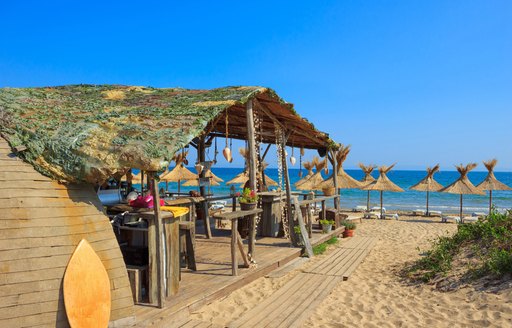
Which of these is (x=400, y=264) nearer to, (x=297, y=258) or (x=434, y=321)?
(x=297, y=258)

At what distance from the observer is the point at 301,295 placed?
6.24 meters

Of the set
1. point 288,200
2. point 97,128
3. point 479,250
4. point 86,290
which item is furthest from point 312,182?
point 86,290

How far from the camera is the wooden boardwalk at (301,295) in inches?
201

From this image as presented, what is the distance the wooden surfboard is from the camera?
397 centimetres

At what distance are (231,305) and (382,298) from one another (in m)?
2.46

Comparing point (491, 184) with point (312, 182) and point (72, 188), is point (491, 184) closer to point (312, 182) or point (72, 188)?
point (312, 182)

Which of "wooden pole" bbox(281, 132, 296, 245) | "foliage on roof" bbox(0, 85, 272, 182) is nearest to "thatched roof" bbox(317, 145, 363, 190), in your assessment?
"wooden pole" bbox(281, 132, 296, 245)

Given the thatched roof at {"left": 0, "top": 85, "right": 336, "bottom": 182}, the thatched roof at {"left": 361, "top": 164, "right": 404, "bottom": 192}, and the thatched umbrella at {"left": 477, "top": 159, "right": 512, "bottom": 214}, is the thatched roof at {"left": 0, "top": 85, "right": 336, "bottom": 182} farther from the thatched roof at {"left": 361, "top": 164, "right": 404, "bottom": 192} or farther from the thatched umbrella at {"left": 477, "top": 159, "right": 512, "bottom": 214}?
the thatched umbrella at {"left": 477, "top": 159, "right": 512, "bottom": 214}

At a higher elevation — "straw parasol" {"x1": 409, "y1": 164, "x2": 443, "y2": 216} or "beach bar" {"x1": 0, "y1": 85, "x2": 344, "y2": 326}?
"beach bar" {"x1": 0, "y1": 85, "x2": 344, "y2": 326}

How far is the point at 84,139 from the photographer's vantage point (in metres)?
4.52

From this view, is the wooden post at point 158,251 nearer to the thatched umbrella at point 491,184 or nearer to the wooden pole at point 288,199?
the wooden pole at point 288,199

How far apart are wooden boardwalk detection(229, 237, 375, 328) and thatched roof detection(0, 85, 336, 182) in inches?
93.0

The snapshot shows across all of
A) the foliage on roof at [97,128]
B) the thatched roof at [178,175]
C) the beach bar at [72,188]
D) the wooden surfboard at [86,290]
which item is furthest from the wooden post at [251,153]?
the thatched roof at [178,175]

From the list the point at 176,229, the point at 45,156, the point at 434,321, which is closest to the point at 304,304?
the point at 434,321
